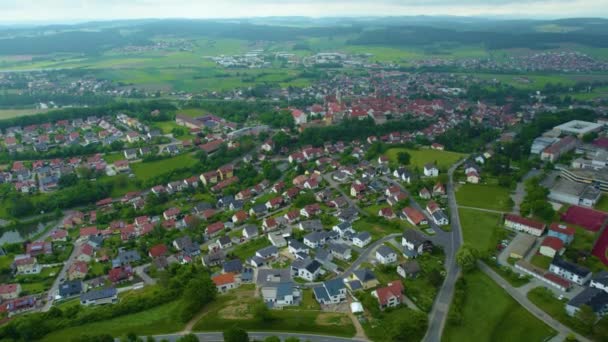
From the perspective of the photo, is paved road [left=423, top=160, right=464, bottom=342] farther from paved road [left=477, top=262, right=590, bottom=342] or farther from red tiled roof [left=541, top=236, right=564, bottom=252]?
red tiled roof [left=541, top=236, right=564, bottom=252]

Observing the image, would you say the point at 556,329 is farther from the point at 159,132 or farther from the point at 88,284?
the point at 159,132

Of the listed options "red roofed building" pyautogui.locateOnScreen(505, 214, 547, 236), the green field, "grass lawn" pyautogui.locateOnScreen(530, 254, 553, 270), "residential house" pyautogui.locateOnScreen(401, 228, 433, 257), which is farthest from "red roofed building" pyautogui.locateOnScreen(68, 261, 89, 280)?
the green field

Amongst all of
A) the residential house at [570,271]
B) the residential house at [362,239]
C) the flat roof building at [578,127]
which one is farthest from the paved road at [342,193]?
the flat roof building at [578,127]

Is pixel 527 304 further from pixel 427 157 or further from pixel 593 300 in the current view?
pixel 427 157

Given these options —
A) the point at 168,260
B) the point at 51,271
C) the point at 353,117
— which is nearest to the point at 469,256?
the point at 168,260

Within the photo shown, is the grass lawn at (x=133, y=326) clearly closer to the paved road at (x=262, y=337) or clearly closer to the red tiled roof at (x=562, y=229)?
the paved road at (x=262, y=337)
